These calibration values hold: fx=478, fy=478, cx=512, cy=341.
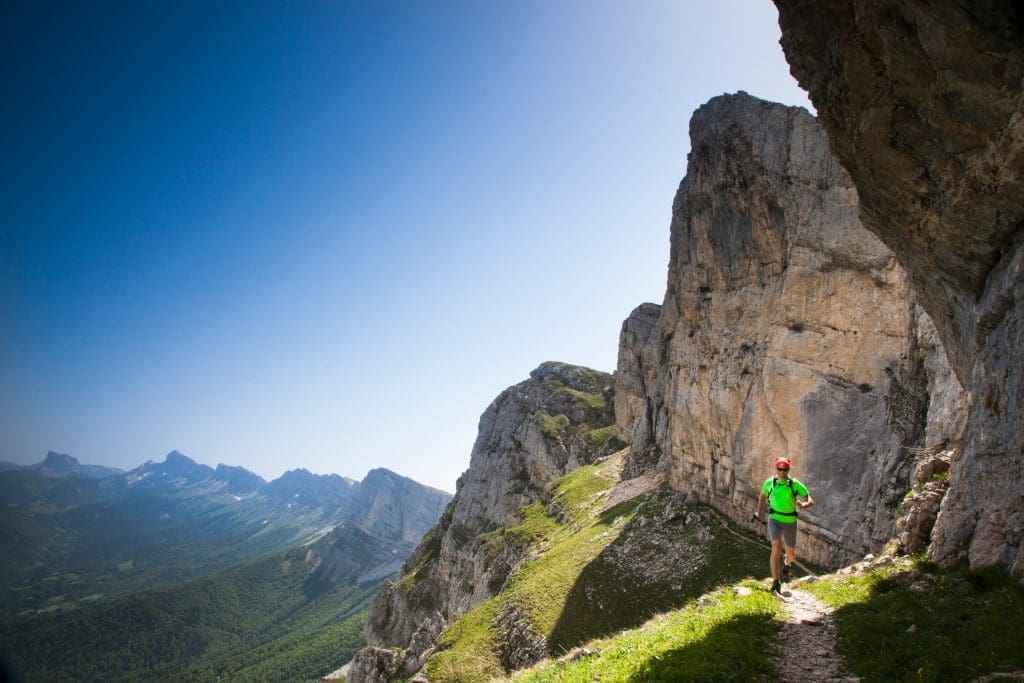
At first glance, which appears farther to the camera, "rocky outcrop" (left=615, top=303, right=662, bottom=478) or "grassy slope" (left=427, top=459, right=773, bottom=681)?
"rocky outcrop" (left=615, top=303, right=662, bottom=478)

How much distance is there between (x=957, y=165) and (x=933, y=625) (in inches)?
402

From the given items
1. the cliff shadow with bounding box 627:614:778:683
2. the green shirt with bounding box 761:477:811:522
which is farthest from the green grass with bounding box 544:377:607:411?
the cliff shadow with bounding box 627:614:778:683

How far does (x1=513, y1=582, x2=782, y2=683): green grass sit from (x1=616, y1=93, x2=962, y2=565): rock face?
40.4ft

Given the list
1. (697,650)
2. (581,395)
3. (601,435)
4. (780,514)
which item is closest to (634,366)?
(601,435)

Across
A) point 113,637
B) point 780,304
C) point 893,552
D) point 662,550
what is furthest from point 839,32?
point 113,637

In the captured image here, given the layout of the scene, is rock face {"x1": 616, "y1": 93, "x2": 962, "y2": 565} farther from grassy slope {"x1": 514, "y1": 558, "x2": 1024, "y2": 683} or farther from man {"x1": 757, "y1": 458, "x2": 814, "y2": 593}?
grassy slope {"x1": 514, "y1": 558, "x2": 1024, "y2": 683}

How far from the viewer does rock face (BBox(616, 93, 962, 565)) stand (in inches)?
933

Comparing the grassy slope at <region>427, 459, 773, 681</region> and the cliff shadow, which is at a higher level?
the cliff shadow

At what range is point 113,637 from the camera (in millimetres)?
197875

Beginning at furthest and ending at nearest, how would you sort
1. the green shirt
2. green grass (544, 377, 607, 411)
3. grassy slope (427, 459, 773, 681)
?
green grass (544, 377, 607, 411) < grassy slope (427, 459, 773, 681) < the green shirt

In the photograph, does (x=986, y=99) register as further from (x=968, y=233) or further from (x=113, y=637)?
(x=113, y=637)

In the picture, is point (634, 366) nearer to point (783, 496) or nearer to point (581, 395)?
point (581, 395)

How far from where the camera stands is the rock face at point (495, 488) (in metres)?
61.3

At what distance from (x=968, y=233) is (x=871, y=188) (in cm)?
294
